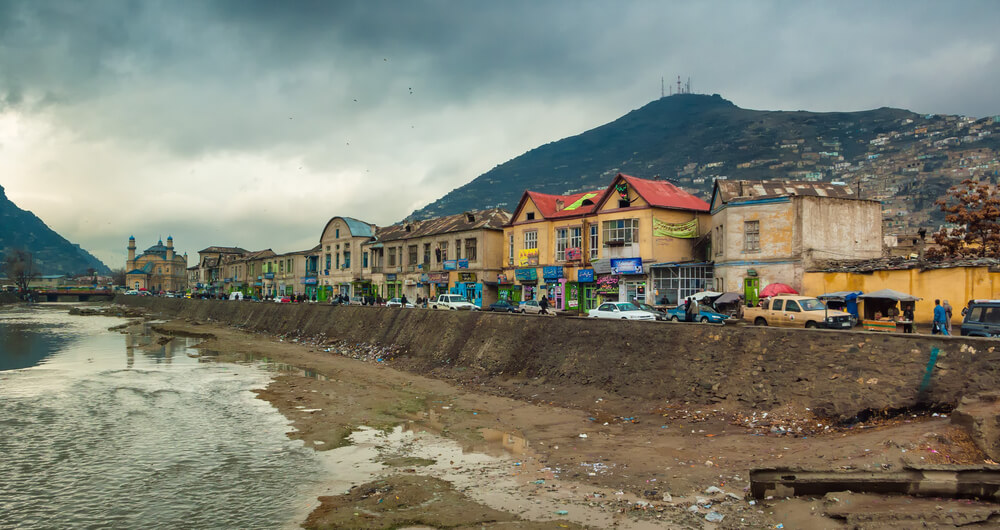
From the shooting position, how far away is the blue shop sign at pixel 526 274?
50.4 m

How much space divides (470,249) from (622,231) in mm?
18636

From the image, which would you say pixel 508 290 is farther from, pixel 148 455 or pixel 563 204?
pixel 148 455

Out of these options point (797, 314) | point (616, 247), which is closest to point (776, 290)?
point (797, 314)

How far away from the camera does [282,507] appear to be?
11.9m

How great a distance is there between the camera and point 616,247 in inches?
1734

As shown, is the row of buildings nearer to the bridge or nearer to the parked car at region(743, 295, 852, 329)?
the parked car at region(743, 295, 852, 329)

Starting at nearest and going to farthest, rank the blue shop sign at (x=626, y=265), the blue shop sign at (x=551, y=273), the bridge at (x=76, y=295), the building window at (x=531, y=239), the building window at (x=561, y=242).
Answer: the blue shop sign at (x=626, y=265) → the blue shop sign at (x=551, y=273) → the building window at (x=561, y=242) → the building window at (x=531, y=239) → the bridge at (x=76, y=295)

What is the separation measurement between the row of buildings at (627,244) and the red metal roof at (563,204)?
13 centimetres

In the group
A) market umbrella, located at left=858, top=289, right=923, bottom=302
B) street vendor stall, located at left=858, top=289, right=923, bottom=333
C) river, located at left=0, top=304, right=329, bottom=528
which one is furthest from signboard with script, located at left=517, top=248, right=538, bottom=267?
market umbrella, located at left=858, top=289, right=923, bottom=302

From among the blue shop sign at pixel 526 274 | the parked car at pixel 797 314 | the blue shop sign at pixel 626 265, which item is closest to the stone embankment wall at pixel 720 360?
the parked car at pixel 797 314

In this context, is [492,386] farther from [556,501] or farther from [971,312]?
[971,312]

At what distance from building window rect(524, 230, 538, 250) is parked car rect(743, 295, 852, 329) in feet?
83.6

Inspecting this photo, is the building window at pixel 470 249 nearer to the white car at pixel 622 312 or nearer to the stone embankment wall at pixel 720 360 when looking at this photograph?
the stone embankment wall at pixel 720 360

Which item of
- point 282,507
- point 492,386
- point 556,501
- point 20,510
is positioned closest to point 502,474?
point 556,501
